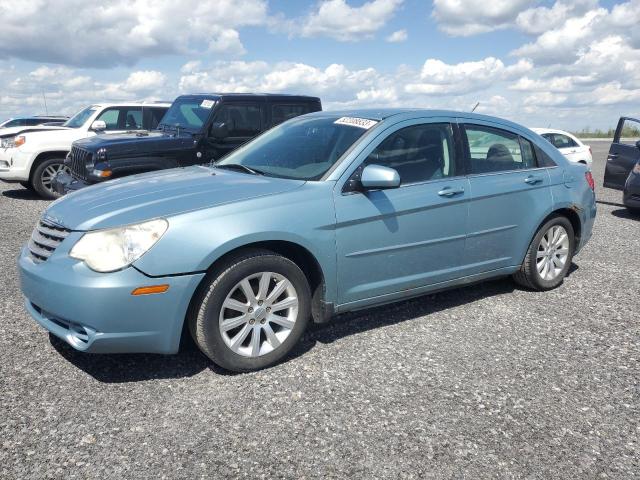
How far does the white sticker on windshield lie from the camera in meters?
4.33

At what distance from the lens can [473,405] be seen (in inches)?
132

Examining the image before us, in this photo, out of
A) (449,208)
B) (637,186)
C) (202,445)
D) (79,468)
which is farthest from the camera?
(637,186)

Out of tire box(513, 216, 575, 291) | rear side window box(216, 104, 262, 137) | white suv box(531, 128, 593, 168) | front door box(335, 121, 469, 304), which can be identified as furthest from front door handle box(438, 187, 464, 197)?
white suv box(531, 128, 593, 168)

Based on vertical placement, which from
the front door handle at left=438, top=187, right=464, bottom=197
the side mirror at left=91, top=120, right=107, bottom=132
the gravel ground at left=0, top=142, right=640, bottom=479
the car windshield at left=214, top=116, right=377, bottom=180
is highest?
the side mirror at left=91, top=120, right=107, bottom=132

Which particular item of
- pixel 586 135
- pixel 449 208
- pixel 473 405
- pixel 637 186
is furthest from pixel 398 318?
pixel 586 135

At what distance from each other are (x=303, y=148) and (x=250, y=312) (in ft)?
4.63

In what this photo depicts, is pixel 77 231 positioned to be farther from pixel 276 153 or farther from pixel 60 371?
pixel 276 153

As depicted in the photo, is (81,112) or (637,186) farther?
(81,112)

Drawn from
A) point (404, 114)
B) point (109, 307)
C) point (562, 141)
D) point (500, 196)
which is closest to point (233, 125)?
point (404, 114)

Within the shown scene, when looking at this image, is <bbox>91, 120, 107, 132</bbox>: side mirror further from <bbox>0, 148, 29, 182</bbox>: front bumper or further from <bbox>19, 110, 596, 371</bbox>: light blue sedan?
<bbox>19, 110, 596, 371</bbox>: light blue sedan

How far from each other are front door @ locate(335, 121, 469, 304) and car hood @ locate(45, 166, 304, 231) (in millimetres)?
515

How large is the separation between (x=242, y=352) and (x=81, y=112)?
9.67 m

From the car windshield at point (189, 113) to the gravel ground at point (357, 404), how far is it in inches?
176

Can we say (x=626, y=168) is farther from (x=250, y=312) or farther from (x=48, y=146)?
(x=48, y=146)
